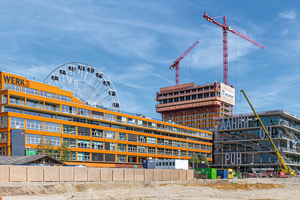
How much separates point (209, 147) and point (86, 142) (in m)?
76.9

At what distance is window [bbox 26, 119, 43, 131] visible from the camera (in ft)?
320

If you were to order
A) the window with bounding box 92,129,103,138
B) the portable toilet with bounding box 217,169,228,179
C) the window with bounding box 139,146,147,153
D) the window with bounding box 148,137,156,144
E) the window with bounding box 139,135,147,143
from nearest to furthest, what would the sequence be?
1. the portable toilet with bounding box 217,169,228,179
2. the window with bounding box 92,129,103,138
3. the window with bounding box 139,146,147,153
4. the window with bounding box 139,135,147,143
5. the window with bounding box 148,137,156,144

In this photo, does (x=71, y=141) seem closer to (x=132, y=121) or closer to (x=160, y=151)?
(x=132, y=121)

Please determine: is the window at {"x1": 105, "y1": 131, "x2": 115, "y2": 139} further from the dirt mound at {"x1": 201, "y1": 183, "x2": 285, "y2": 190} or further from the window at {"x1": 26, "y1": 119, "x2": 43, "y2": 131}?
the dirt mound at {"x1": 201, "y1": 183, "x2": 285, "y2": 190}

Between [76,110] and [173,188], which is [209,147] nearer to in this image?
[76,110]

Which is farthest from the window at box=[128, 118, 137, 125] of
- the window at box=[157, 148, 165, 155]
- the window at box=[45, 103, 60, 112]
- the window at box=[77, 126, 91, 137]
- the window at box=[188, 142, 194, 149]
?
the window at box=[188, 142, 194, 149]

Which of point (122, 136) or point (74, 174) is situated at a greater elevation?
point (122, 136)

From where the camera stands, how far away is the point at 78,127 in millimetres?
112312

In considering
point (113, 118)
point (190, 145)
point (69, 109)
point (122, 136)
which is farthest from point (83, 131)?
point (190, 145)

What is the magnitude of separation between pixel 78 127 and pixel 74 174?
54.0 metres

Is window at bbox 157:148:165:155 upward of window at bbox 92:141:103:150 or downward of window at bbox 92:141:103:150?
downward

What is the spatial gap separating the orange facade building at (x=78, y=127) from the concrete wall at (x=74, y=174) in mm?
36913

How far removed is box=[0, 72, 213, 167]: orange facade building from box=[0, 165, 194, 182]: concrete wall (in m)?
36.9

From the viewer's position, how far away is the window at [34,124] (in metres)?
97.7
